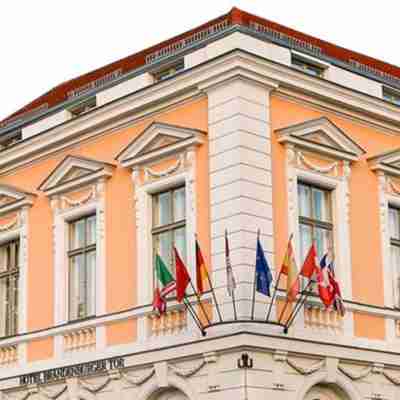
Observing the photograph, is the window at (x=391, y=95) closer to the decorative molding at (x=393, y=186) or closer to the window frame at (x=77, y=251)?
the decorative molding at (x=393, y=186)

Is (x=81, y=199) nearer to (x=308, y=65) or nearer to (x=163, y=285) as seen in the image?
(x=163, y=285)

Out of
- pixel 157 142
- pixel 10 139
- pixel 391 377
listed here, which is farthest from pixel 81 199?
pixel 391 377

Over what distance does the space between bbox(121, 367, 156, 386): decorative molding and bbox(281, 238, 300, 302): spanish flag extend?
2706 mm

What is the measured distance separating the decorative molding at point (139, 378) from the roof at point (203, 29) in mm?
6407

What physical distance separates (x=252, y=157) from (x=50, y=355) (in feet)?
19.4

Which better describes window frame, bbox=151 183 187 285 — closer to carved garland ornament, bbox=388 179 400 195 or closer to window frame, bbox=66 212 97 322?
window frame, bbox=66 212 97 322

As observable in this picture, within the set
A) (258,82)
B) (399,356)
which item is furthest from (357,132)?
(399,356)

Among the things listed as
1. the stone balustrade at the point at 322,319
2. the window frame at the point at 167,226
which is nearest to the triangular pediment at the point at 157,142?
the window frame at the point at 167,226

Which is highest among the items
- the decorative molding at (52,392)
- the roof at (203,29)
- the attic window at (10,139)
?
the roof at (203,29)

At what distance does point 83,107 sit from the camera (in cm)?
2233

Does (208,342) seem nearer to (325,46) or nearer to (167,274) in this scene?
(167,274)

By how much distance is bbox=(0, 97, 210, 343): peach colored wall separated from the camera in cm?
1969

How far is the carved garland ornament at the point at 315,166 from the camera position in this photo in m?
19.6

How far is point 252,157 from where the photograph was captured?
18625 millimetres
